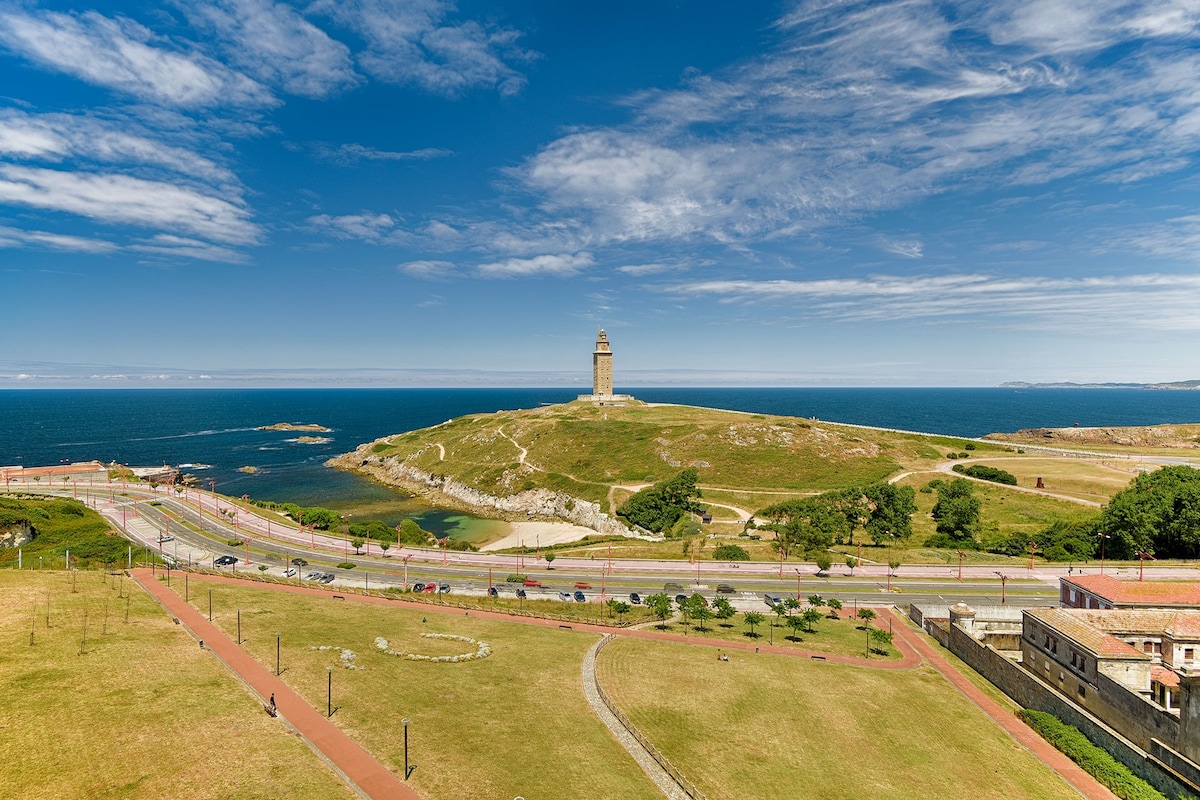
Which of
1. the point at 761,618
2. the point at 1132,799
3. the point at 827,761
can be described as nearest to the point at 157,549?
the point at 761,618

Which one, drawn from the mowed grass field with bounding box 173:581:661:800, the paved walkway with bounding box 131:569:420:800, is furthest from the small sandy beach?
the paved walkway with bounding box 131:569:420:800

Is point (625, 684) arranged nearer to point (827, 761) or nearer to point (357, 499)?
point (827, 761)

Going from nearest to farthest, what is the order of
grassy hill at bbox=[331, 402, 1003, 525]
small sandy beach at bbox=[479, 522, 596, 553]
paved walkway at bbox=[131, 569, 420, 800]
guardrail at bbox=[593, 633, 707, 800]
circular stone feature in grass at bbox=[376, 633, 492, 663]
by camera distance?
paved walkway at bbox=[131, 569, 420, 800], guardrail at bbox=[593, 633, 707, 800], circular stone feature in grass at bbox=[376, 633, 492, 663], small sandy beach at bbox=[479, 522, 596, 553], grassy hill at bbox=[331, 402, 1003, 525]

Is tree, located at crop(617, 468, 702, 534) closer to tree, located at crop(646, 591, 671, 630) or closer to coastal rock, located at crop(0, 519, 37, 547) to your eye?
tree, located at crop(646, 591, 671, 630)

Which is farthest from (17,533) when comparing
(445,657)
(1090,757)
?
(1090,757)

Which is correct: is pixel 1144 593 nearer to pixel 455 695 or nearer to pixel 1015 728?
pixel 1015 728

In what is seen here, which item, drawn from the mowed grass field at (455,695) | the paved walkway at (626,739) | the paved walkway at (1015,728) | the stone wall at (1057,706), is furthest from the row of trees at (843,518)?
the paved walkway at (626,739)
